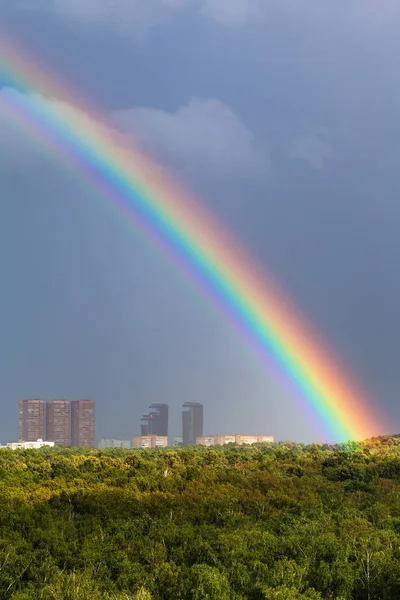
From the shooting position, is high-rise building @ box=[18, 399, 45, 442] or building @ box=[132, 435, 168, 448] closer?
high-rise building @ box=[18, 399, 45, 442]

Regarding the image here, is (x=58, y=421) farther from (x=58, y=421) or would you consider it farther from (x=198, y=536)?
(x=198, y=536)

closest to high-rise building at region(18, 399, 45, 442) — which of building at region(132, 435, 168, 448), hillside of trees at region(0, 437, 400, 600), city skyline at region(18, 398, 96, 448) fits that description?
city skyline at region(18, 398, 96, 448)

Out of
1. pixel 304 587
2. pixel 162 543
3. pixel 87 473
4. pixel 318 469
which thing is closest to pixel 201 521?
pixel 162 543

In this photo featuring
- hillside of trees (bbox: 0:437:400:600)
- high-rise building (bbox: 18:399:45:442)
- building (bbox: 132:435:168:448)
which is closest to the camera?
hillside of trees (bbox: 0:437:400:600)

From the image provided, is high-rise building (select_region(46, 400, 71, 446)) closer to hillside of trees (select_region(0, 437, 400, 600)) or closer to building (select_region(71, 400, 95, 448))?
building (select_region(71, 400, 95, 448))

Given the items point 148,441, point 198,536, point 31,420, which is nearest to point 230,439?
point 148,441

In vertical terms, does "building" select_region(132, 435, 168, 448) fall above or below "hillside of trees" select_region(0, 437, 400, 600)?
below

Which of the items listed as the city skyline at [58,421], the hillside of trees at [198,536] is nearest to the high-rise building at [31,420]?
the city skyline at [58,421]
